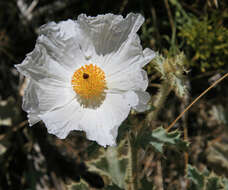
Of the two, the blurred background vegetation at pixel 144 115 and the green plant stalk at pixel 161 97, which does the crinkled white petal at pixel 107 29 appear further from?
the blurred background vegetation at pixel 144 115

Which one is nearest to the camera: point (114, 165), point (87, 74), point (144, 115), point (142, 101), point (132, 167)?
point (142, 101)

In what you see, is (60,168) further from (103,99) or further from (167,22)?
(167,22)

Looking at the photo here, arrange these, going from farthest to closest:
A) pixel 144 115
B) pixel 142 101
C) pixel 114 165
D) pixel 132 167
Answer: pixel 144 115
pixel 114 165
pixel 132 167
pixel 142 101

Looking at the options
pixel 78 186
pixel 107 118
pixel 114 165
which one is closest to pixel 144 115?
pixel 114 165

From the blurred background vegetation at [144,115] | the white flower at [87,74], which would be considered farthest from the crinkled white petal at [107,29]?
the blurred background vegetation at [144,115]

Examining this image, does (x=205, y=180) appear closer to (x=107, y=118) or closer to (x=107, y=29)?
(x=107, y=118)

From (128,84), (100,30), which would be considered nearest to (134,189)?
(128,84)

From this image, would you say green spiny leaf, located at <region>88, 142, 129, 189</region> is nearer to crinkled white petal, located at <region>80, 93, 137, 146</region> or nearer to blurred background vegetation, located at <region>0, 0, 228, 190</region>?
blurred background vegetation, located at <region>0, 0, 228, 190</region>
